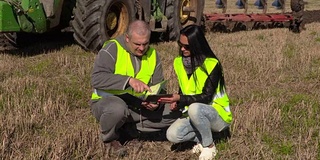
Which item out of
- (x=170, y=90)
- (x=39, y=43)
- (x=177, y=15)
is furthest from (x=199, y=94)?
(x=177, y=15)

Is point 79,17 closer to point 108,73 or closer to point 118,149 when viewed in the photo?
point 108,73

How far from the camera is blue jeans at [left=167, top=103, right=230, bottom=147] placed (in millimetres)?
3736

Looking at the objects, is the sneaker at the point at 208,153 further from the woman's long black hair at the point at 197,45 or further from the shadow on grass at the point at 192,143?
the woman's long black hair at the point at 197,45

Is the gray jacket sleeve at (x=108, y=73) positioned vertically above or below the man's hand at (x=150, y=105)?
above

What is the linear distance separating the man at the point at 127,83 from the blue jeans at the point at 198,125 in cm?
24

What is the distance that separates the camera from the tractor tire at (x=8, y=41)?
8211mm

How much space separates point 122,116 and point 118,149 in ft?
0.91

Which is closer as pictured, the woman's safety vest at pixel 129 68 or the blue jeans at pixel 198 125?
the blue jeans at pixel 198 125

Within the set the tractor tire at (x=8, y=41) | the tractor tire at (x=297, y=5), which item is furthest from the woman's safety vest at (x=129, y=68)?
the tractor tire at (x=297, y=5)

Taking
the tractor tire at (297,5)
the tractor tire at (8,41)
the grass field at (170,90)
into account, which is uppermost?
the grass field at (170,90)

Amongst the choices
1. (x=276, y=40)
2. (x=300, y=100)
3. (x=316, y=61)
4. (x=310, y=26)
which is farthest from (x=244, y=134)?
(x=310, y=26)

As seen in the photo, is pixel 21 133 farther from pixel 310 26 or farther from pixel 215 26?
pixel 310 26

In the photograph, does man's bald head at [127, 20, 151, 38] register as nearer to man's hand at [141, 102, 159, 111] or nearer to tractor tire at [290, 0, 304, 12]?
man's hand at [141, 102, 159, 111]

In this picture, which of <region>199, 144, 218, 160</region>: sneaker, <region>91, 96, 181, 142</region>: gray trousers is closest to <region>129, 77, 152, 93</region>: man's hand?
<region>91, 96, 181, 142</region>: gray trousers
